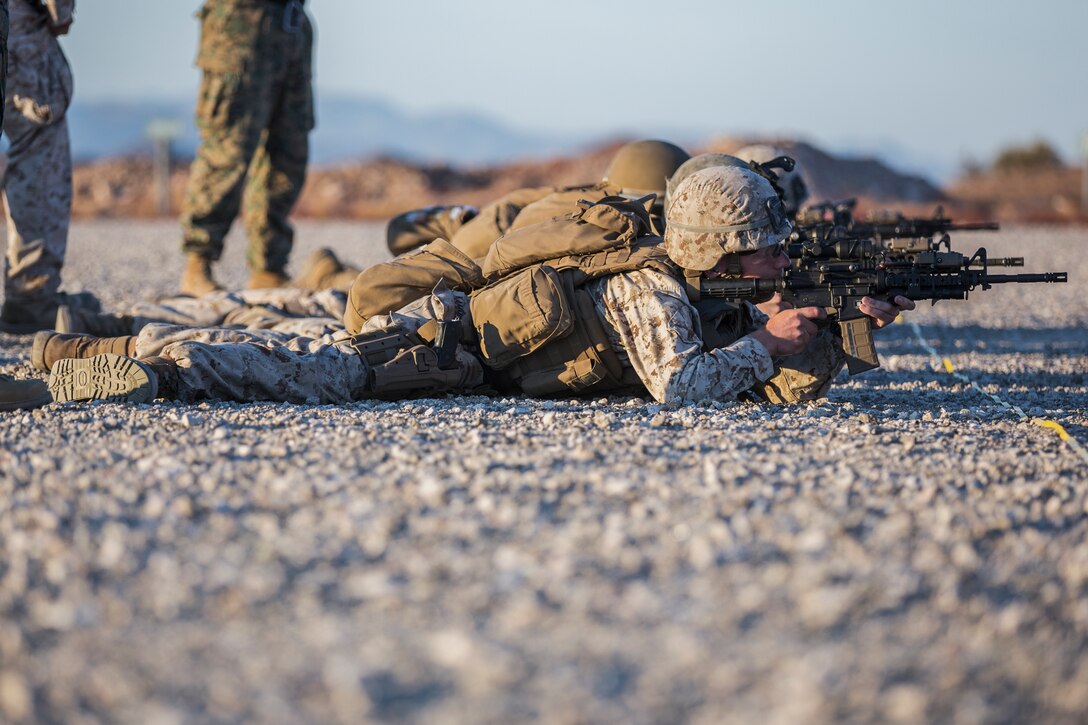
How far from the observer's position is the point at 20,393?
4.82 metres

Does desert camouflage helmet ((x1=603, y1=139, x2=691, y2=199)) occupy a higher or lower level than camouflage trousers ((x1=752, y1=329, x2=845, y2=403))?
higher

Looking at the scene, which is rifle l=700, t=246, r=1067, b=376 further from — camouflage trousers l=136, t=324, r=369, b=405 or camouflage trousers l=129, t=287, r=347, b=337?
camouflage trousers l=129, t=287, r=347, b=337

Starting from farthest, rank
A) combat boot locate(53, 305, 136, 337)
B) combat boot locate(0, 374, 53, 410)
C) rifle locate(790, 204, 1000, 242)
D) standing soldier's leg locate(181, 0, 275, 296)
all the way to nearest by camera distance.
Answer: standing soldier's leg locate(181, 0, 275, 296), rifle locate(790, 204, 1000, 242), combat boot locate(53, 305, 136, 337), combat boot locate(0, 374, 53, 410)

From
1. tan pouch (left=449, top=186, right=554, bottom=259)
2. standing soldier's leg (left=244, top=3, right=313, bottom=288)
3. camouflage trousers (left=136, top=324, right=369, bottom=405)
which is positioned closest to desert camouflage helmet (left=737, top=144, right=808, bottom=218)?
tan pouch (left=449, top=186, right=554, bottom=259)

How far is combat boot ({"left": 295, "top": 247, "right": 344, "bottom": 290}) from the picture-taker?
8141 mm

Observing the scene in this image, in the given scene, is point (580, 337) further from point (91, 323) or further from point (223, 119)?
point (223, 119)

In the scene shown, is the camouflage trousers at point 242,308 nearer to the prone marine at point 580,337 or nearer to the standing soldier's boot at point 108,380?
the prone marine at point 580,337

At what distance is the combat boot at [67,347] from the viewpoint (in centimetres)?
564

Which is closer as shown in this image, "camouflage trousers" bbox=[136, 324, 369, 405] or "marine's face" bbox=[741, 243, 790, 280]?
"camouflage trousers" bbox=[136, 324, 369, 405]

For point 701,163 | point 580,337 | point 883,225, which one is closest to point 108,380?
point 580,337

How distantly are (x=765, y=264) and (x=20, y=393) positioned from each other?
298 centimetres

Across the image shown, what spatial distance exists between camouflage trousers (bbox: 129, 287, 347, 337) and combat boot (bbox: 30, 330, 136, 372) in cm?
98

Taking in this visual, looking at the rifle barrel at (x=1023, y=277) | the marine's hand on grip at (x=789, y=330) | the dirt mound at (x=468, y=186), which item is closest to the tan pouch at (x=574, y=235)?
the marine's hand on grip at (x=789, y=330)

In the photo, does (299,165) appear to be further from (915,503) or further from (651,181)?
(915,503)
